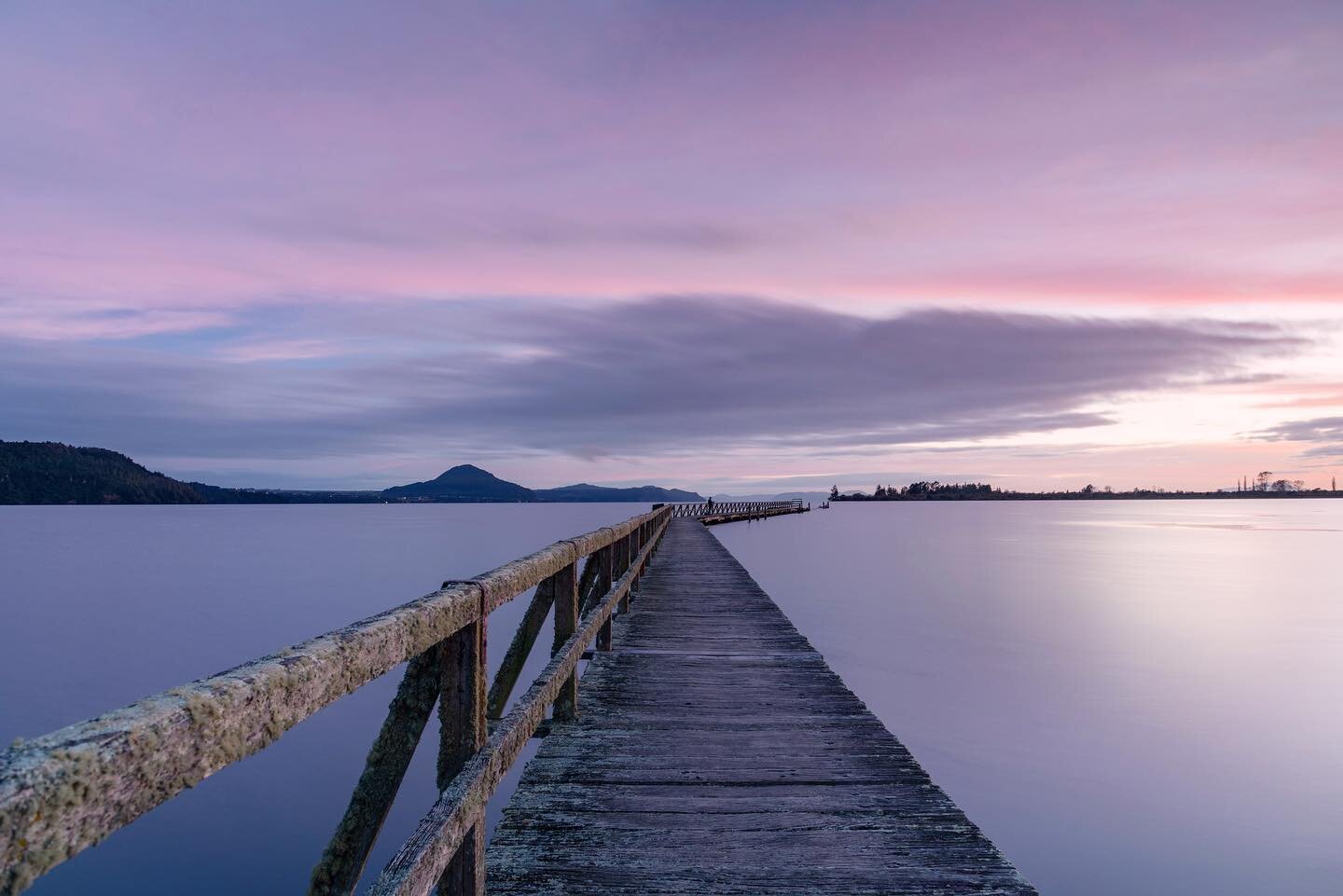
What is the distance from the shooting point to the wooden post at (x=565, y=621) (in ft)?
16.8

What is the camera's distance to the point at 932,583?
110ft

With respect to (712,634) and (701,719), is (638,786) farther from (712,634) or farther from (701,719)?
(712,634)

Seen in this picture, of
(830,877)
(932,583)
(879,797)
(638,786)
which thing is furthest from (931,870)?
(932,583)

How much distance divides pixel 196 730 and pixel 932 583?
114 feet

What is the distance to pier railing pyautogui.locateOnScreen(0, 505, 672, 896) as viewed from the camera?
0.94m

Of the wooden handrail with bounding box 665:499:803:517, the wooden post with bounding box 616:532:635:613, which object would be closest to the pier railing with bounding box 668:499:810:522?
the wooden handrail with bounding box 665:499:803:517

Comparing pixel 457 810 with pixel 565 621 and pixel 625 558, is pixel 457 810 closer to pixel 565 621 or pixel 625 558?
pixel 565 621

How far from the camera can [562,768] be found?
4.45m

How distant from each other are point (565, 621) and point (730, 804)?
5.41 feet

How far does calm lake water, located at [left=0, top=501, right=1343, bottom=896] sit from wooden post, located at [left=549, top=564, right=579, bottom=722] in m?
6.20

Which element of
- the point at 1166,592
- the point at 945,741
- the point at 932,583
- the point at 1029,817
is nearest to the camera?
the point at 1029,817

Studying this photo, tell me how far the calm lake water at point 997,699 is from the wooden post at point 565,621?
20.3 ft

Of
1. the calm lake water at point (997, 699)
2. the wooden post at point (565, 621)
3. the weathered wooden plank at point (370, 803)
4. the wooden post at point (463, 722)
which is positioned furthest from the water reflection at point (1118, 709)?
the weathered wooden plank at point (370, 803)

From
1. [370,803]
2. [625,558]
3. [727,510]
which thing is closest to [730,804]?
[370,803]
